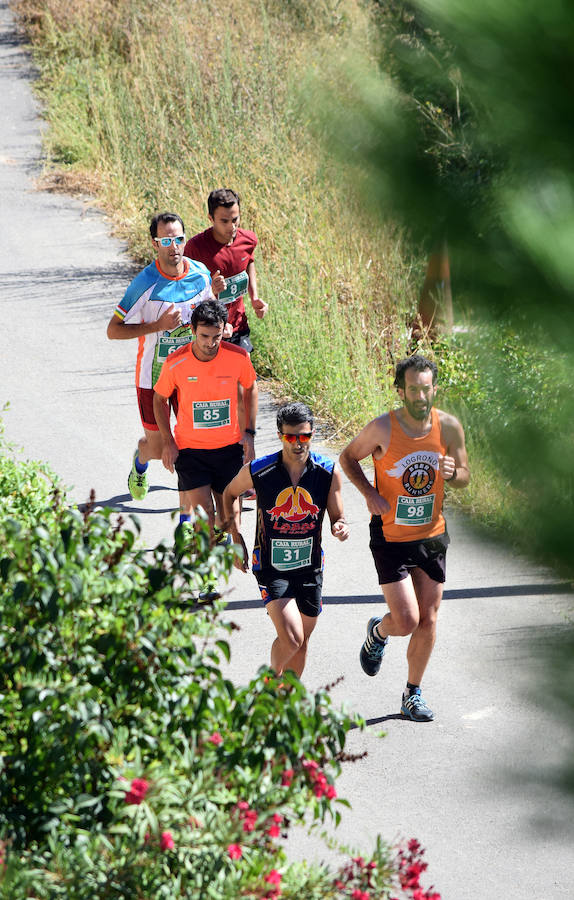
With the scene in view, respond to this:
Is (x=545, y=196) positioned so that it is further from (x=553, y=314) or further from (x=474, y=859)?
(x=474, y=859)

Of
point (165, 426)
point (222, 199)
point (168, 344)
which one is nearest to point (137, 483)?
point (168, 344)

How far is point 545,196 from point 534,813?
600 mm

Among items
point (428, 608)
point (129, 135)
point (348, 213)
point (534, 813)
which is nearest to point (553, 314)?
point (348, 213)

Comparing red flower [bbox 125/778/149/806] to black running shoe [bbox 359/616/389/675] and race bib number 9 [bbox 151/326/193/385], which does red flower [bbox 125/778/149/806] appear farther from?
race bib number 9 [bbox 151/326/193/385]

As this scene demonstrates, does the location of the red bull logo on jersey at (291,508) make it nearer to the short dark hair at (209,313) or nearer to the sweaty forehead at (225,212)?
the short dark hair at (209,313)

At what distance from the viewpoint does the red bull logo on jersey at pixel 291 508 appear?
17.1ft

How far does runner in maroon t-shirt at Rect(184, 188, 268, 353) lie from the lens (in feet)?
25.0

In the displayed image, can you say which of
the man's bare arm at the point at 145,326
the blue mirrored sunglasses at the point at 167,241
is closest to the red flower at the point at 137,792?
the man's bare arm at the point at 145,326

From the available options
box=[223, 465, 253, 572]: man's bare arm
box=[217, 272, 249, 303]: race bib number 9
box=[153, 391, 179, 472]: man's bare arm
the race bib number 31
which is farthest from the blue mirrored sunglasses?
box=[223, 465, 253, 572]: man's bare arm

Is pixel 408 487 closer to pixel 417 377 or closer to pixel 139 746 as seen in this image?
pixel 417 377

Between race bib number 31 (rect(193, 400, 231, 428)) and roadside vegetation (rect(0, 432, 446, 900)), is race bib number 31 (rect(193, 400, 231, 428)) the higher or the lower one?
the higher one

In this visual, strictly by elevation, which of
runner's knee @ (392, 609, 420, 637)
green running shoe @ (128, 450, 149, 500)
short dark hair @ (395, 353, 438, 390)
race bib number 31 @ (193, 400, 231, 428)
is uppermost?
short dark hair @ (395, 353, 438, 390)

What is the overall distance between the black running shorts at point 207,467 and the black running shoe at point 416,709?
5.42 ft

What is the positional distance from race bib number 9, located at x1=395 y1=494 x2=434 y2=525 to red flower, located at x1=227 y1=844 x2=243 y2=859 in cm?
309
